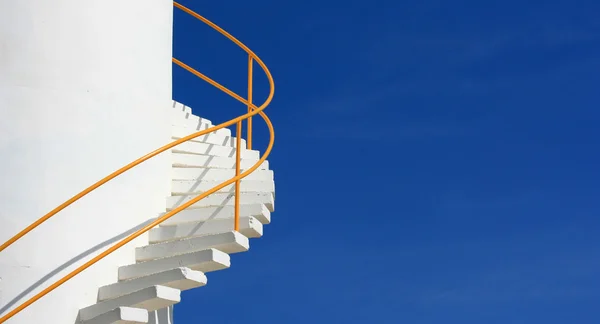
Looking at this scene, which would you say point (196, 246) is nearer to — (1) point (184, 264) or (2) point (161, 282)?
(1) point (184, 264)

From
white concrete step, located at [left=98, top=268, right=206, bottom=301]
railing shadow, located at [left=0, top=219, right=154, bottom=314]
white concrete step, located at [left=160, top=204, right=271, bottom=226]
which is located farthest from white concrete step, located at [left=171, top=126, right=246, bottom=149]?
white concrete step, located at [left=98, top=268, right=206, bottom=301]

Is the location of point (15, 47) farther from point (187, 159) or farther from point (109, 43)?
point (187, 159)

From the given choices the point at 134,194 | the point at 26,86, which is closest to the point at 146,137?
the point at 134,194

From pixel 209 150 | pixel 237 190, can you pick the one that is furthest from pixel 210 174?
pixel 237 190

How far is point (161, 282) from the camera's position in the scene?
434 inches

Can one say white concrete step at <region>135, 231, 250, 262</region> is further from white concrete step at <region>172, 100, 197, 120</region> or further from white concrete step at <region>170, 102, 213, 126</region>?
white concrete step at <region>172, 100, 197, 120</region>

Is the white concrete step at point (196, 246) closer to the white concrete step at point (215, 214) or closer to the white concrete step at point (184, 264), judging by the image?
the white concrete step at point (184, 264)

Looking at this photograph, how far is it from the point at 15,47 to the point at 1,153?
105 centimetres

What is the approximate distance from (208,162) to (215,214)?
1.13 m

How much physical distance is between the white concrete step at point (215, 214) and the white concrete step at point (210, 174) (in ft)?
Result: 1.99

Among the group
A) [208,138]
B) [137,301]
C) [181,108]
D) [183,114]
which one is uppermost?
[181,108]

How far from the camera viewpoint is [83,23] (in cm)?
1155

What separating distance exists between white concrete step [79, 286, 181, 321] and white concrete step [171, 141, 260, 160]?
234cm

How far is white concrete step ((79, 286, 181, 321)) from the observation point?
424 inches
